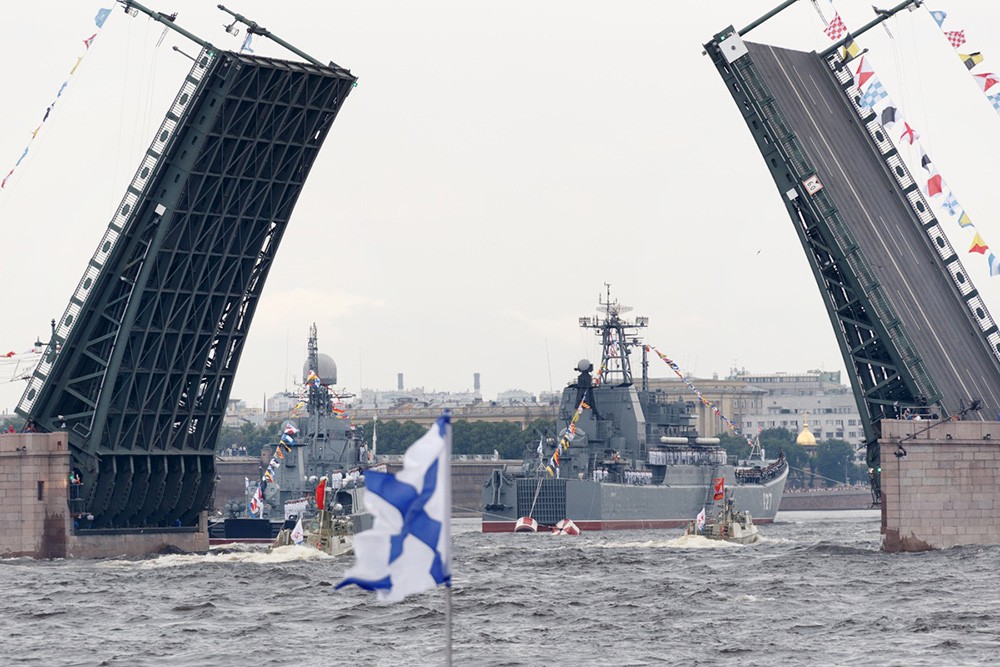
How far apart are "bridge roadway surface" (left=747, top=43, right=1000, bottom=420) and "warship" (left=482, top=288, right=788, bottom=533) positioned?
4141 cm

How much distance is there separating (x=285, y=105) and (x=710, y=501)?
5781 centimetres

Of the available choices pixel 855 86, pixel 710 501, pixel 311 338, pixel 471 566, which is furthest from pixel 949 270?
pixel 710 501

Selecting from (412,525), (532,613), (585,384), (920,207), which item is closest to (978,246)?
(920,207)

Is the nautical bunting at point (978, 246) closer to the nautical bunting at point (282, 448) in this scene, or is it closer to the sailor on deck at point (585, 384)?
the nautical bunting at point (282, 448)

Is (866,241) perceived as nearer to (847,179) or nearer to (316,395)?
(847,179)

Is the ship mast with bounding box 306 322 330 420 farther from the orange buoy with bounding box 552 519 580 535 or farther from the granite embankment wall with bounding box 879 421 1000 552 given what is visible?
the granite embankment wall with bounding box 879 421 1000 552

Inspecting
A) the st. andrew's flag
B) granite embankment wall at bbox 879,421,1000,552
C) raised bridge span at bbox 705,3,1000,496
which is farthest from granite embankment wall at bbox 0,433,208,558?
the st. andrew's flag

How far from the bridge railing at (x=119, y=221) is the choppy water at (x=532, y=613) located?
4.59m

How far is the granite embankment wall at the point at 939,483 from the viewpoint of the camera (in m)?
47.9

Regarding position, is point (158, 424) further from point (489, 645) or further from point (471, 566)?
point (489, 645)

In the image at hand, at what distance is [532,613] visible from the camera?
36719 millimetres

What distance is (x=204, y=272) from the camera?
1944 inches

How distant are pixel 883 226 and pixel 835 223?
1.80 meters

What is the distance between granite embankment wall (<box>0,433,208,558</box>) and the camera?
1973 inches
